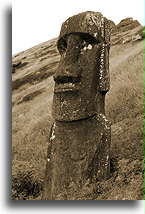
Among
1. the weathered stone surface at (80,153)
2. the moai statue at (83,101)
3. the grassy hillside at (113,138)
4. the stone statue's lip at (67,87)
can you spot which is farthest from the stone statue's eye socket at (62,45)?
the grassy hillside at (113,138)

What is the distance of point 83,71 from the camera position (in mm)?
3766

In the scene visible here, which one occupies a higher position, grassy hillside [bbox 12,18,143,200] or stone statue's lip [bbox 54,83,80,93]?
stone statue's lip [bbox 54,83,80,93]

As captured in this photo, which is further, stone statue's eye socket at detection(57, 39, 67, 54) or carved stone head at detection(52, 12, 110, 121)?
stone statue's eye socket at detection(57, 39, 67, 54)

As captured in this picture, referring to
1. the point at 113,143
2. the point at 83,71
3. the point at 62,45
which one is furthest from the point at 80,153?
the point at 62,45

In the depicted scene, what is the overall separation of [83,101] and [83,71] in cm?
33

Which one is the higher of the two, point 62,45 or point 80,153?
point 62,45

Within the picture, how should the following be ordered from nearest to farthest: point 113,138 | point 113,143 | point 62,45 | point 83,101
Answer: point 83,101 → point 62,45 → point 113,143 → point 113,138

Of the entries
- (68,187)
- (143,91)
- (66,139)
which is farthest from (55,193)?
(143,91)

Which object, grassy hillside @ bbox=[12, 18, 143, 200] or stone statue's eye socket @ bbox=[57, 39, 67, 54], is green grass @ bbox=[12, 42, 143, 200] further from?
stone statue's eye socket @ bbox=[57, 39, 67, 54]

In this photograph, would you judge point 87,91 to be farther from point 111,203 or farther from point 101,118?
point 111,203

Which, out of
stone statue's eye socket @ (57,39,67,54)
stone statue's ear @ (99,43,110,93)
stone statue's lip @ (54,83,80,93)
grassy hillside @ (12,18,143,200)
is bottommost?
grassy hillside @ (12,18,143,200)

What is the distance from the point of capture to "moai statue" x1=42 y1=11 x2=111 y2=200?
3750mm

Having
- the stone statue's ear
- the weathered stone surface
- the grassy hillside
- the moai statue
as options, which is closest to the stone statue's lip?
the moai statue

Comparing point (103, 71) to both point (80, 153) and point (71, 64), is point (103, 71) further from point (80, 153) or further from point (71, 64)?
point (80, 153)
